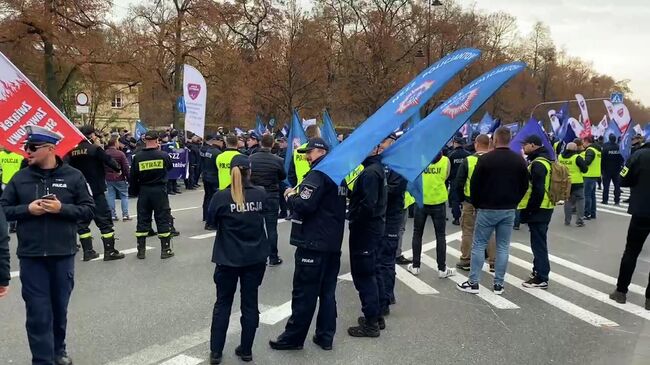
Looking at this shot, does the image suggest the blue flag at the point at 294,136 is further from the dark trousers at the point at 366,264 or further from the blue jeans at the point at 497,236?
the dark trousers at the point at 366,264

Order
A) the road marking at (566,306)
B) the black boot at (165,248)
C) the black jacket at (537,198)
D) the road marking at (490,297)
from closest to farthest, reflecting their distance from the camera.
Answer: the road marking at (566,306), the road marking at (490,297), the black jacket at (537,198), the black boot at (165,248)

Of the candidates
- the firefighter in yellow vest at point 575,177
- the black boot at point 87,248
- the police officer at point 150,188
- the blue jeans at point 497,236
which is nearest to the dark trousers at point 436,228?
the blue jeans at point 497,236

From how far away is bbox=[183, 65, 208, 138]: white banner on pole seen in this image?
39.3 ft

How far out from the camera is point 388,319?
17.9 ft

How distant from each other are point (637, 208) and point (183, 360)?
513cm

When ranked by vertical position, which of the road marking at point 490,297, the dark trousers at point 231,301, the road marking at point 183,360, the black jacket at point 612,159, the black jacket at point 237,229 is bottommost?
the road marking at point 183,360

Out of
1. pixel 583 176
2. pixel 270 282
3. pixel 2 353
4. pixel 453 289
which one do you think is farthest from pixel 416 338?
pixel 583 176

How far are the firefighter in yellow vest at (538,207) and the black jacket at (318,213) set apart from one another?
3.10 m

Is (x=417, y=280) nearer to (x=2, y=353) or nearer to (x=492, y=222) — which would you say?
(x=492, y=222)

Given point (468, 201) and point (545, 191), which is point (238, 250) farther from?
point (468, 201)

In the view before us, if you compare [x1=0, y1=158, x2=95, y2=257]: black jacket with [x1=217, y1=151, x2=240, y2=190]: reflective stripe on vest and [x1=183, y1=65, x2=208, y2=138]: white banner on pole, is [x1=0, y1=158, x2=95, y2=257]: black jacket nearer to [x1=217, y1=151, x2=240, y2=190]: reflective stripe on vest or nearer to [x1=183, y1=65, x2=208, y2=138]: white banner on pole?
[x1=217, y1=151, x2=240, y2=190]: reflective stripe on vest

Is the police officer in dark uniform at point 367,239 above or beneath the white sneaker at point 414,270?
above

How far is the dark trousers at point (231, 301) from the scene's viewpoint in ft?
14.0

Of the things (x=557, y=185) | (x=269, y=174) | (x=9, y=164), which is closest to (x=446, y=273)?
(x=557, y=185)
